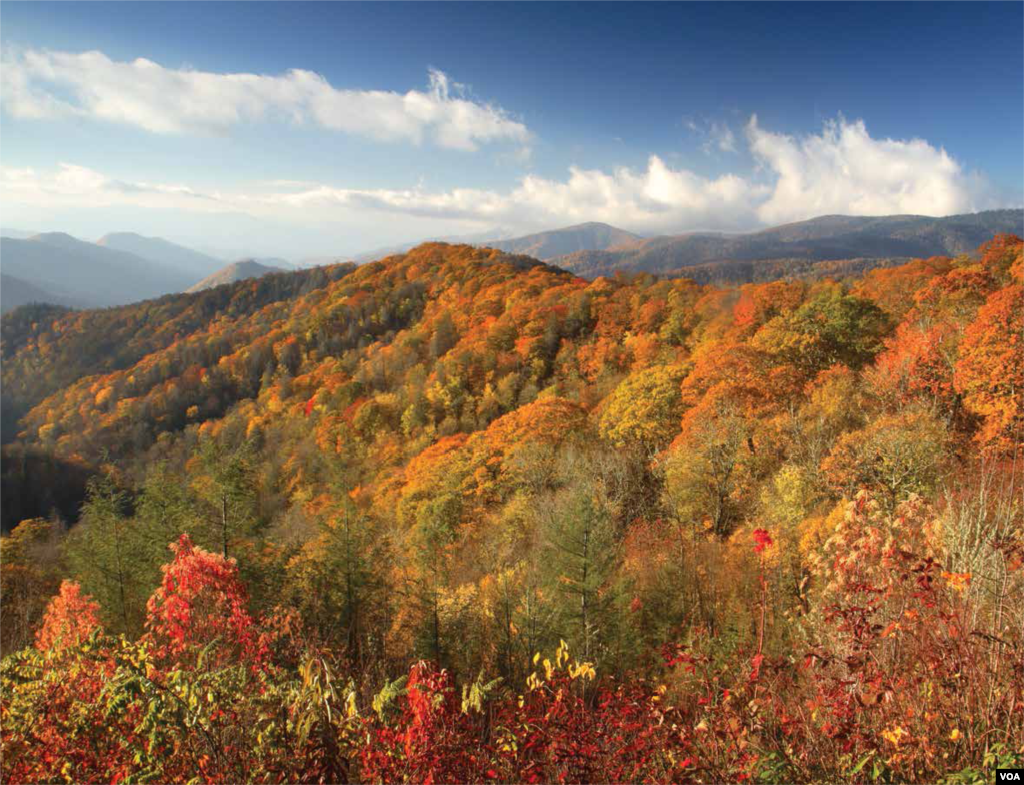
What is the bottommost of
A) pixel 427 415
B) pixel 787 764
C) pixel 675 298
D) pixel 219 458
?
pixel 427 415

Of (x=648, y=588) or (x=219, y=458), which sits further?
(x=219, y=458)

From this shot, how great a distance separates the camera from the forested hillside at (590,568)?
4469mm

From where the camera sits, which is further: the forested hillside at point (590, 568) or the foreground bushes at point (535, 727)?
the forested hillside at point (590, 568)

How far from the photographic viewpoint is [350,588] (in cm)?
1853

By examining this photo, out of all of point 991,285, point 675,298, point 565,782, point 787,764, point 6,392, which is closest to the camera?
point 787,764

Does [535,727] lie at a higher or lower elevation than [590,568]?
higher

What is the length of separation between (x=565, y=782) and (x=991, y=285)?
4619 cm

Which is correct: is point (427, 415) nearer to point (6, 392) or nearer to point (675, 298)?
point (675, 298)

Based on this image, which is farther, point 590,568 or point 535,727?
point 590,568

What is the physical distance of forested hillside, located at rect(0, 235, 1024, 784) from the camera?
447cm

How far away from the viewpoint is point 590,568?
15.9 metres

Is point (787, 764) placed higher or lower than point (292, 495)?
higher

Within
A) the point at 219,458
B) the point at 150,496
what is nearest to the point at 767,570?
the point at 219,458

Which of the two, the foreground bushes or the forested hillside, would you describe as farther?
the forested hillside
